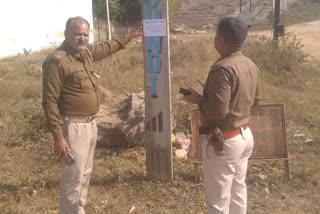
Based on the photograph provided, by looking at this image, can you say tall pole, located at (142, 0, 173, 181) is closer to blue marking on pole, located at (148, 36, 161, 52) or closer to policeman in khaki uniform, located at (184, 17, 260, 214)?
blue marking on pole, located at (148, 36, 161, 52)

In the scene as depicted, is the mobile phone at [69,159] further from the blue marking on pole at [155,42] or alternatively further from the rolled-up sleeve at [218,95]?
the blue marking on pole at [155,42]

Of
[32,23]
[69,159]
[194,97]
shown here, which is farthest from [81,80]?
[32,23]

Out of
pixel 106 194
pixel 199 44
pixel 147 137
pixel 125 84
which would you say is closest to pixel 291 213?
pixel 147 137

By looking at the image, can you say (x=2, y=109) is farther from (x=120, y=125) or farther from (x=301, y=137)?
(x=301, y=137)

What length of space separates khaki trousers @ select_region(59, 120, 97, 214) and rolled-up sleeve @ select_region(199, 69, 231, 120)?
1063 millimetres

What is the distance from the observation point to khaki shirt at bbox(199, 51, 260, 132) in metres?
2.14

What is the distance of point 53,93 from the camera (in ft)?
8.20

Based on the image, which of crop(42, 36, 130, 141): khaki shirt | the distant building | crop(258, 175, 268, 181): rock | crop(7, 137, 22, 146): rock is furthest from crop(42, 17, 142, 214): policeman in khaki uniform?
the distant building

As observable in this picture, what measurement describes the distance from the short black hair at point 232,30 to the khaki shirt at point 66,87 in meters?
1.14

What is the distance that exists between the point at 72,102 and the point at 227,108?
1.22m

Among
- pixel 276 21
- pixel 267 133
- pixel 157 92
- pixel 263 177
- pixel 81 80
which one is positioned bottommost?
pixel 263 177

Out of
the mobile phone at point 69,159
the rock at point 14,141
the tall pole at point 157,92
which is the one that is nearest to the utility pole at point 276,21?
the tall pole at point 157,92

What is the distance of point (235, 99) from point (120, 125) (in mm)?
2641

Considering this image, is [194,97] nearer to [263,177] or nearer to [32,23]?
[263,177]
